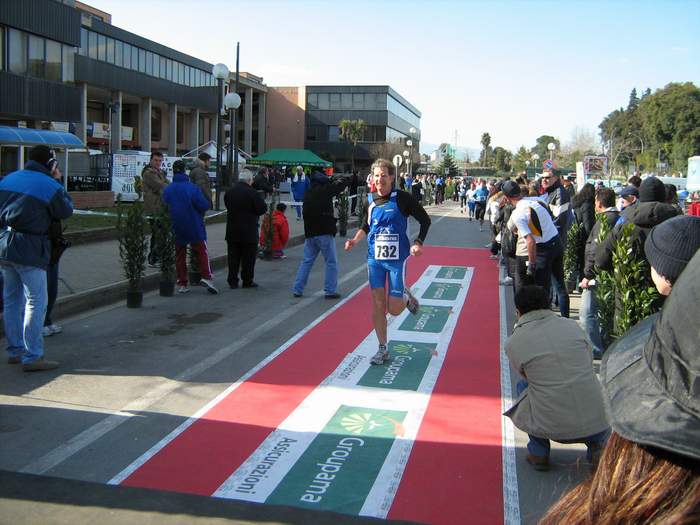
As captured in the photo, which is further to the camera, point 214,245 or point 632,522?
point 214,245

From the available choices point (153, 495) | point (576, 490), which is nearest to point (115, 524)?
point (153, 495)

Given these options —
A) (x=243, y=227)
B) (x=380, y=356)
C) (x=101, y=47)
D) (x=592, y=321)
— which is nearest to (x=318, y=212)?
(x=243, y=227)

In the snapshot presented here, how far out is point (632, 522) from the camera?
107 cm

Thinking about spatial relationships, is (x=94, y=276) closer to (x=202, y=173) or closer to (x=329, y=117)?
(x=202, y=173)

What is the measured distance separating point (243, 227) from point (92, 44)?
40272 millimetres

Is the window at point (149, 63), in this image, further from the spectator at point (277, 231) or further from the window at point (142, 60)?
the spectator at point (277, 231)

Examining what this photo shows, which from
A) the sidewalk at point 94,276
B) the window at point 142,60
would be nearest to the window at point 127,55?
the window at point 142,60

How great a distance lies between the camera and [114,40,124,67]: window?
49312 millimetres

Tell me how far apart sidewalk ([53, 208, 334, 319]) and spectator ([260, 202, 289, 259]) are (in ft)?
3.23

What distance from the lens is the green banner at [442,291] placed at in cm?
1204

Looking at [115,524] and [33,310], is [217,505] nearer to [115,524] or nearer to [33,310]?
[115,524]

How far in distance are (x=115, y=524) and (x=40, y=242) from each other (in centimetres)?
365

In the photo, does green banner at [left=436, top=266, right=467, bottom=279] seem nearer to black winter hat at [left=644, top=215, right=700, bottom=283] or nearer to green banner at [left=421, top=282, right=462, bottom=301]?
green banner at [left=421, top=282, right=462, bottom=301]

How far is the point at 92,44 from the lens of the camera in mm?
46594
